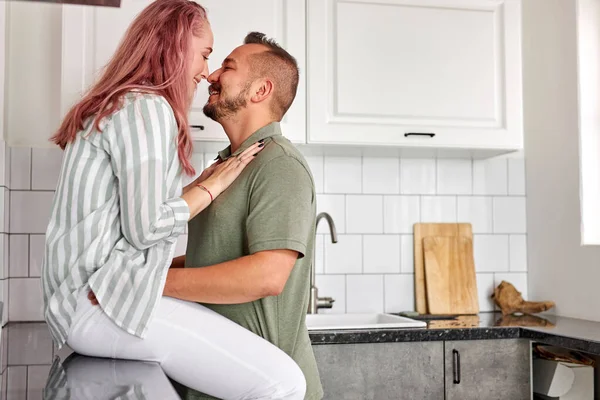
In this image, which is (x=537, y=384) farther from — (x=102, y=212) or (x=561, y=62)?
(x=102, y=212)

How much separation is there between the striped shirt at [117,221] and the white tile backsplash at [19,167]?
1.56m

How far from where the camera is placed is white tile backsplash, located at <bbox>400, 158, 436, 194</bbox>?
3.16m

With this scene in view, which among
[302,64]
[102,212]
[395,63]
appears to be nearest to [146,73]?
[102,212]

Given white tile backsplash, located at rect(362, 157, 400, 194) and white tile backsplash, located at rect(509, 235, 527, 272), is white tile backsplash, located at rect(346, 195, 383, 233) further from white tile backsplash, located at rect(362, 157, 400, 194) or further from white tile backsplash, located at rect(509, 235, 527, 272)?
white tile backsplash, located at rect(509, 235, 527, 272)

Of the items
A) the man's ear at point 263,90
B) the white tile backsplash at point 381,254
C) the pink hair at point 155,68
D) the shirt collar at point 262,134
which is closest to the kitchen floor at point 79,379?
the pink hair at point 155,68

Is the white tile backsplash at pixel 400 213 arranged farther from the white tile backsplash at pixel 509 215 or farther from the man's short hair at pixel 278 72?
the man's short hair at pixel 278 72

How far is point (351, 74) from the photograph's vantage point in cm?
275

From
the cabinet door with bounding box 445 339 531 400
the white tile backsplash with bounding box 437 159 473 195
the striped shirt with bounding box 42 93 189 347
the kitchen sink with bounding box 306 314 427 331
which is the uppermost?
the white tile backsplash with bounding box 437 159 473 195

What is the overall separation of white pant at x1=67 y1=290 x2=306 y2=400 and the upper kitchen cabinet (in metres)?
1.34

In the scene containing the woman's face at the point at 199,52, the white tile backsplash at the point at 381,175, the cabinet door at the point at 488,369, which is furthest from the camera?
the white tile backsplash at the point at 381,175

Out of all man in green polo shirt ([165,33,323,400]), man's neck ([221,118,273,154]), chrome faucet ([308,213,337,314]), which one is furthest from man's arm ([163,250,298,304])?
chrome faucet ([308,213,337,314])

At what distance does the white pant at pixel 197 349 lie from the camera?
1.33 metres

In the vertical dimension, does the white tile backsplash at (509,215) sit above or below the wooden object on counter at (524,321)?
above

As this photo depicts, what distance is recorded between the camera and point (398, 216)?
124 inches
